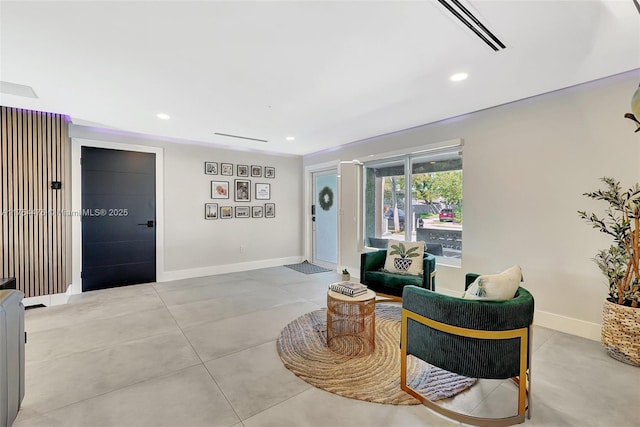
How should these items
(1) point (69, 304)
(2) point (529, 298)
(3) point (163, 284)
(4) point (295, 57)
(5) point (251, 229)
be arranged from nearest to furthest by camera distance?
(2) point (529, 298)
(4) point (295, 57)
(1) point (69, 304)
(3) point (163, 284)
(5) point (251, 229)

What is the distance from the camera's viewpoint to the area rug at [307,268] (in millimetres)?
5812

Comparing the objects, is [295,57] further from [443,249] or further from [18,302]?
[443,249]

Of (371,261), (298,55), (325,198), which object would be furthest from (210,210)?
(298,55)

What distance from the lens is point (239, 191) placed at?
5.89 meters

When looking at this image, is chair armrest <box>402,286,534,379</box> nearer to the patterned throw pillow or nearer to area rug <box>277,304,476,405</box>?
area rug <box>277,304,476,405</box>

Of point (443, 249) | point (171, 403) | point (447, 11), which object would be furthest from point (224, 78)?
point (443, 249)

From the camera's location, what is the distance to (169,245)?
513 centimetres

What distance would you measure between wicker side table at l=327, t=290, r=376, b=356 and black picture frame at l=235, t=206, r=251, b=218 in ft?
12.0

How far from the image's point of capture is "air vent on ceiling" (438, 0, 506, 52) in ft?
5.68

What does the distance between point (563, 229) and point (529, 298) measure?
6.02 ft

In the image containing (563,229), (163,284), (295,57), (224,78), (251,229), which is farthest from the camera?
(251,229)

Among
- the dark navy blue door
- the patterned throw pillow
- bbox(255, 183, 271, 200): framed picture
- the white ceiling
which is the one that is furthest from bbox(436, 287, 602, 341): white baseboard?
the dark navy blue door

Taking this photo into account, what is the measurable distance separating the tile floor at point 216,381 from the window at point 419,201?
1572mm

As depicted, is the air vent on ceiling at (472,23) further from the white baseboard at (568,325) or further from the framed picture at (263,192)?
the framed picture at (263,192)
